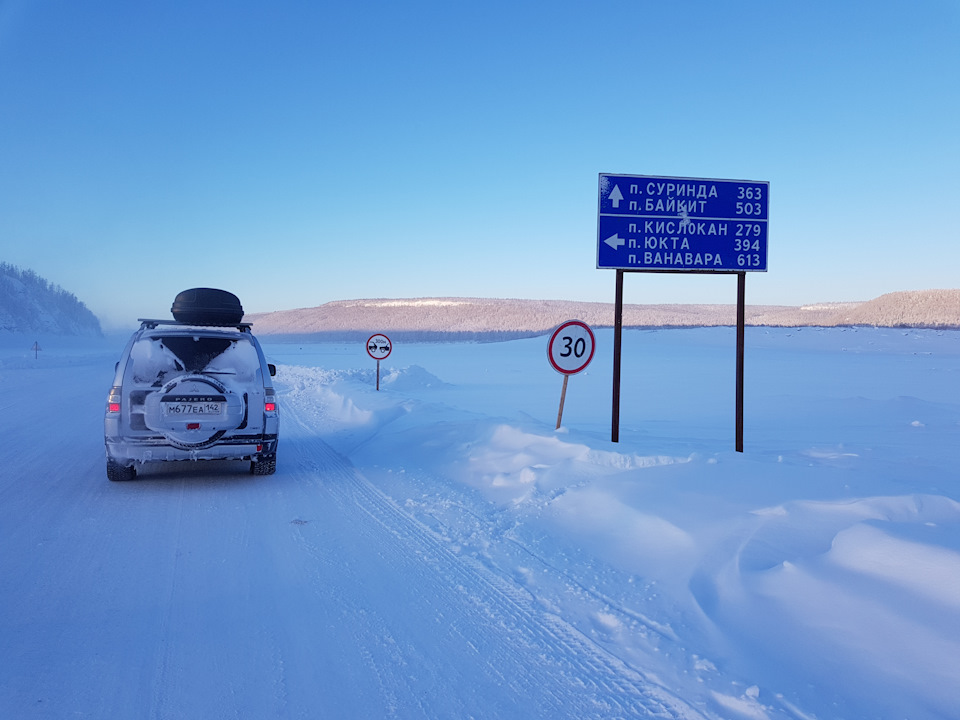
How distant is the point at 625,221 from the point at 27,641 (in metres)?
7.91

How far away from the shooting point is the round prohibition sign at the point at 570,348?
9922 mm

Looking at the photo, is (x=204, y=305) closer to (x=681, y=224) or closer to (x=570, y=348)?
(x=570, y=348)

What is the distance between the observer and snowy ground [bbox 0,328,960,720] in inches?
139

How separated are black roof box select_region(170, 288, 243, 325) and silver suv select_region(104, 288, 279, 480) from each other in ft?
31.2

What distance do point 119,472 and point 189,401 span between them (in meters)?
Answer: 1.40

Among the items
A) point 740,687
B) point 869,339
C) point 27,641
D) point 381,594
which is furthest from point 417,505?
point 869,339

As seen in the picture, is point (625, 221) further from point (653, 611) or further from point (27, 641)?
point (27, 641)

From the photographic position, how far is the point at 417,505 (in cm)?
744

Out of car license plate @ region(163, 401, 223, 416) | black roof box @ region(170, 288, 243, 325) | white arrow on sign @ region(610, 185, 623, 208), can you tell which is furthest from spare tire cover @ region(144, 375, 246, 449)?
black roof box @ region(170, 288, 243, 325)

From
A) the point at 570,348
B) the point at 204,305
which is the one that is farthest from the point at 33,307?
the point at 570,348

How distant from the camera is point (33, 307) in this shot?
12188 cm

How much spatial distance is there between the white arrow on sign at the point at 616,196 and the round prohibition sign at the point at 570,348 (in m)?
1.72

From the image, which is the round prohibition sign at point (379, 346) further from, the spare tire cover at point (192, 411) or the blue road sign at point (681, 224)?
the spare tire cover at point (192, 411)

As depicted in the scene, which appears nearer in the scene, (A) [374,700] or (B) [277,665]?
(A) [374,700]
